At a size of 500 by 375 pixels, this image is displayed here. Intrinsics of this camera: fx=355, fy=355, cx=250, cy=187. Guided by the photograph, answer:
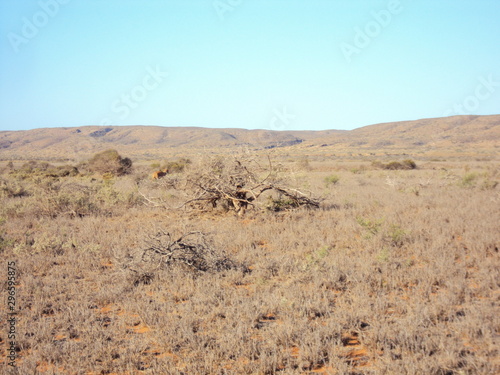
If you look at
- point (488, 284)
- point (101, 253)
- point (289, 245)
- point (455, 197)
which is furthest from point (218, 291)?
point (455, 197)

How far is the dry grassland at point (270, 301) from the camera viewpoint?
11.3ft

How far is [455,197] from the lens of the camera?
12.7 meters

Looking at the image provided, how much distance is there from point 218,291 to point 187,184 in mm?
6101

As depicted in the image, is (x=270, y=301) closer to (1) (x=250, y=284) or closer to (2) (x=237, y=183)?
(1) (x=250, y=284)

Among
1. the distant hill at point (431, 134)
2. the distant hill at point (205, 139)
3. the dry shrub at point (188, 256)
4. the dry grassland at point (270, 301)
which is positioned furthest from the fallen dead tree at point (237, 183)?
the distant hill at point (431, 134)

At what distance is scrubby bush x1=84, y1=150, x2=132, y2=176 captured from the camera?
2801 cm

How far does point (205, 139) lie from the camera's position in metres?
127

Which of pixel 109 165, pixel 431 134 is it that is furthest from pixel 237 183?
pixel 431 134

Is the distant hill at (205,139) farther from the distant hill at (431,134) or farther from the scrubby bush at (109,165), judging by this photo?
the scrubby bush at (109,165)

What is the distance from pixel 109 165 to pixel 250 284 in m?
25.4

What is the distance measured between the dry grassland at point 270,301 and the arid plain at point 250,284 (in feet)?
0.07

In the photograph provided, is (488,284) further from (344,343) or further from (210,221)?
(210,221)

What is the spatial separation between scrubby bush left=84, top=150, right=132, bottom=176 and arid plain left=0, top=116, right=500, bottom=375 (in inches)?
678

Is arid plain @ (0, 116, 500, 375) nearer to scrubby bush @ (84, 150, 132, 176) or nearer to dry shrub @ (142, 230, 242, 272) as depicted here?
dry shrub @ (142, 230, 242, 272)
